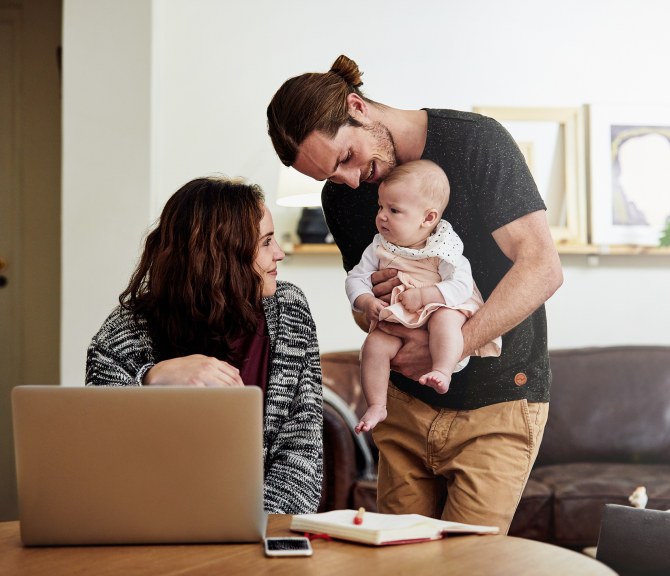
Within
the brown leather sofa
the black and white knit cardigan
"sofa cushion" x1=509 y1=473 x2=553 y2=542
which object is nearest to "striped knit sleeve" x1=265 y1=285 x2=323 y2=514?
the black and white knit cardigan

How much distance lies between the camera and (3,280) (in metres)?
3.83

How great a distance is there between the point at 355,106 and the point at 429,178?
23cm

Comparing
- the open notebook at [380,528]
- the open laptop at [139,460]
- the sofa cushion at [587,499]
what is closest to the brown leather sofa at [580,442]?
the sofa cushion at [587,499]

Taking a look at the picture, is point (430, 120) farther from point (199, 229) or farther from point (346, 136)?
point (199, 229)

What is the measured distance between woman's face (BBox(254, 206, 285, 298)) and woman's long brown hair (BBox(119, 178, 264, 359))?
1 cm

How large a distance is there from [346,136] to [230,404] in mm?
879

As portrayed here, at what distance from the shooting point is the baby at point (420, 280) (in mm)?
1754

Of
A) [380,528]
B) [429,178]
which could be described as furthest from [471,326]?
[380,528]

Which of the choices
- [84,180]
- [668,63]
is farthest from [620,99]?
[84,180]

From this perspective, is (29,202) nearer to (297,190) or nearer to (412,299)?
(297,190)

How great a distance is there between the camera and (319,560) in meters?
1.12

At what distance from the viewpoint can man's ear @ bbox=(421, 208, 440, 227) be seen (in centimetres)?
177

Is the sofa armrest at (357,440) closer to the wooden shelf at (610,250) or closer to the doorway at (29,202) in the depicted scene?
the wooden shelf at (610,250)

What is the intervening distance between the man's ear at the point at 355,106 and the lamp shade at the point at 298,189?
231 mm
